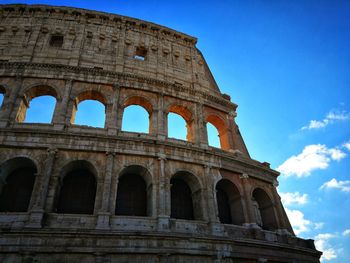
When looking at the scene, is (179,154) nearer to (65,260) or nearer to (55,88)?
(65,260)

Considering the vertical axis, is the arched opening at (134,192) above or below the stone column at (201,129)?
below

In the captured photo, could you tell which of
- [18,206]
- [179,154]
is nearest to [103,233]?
[18,206]

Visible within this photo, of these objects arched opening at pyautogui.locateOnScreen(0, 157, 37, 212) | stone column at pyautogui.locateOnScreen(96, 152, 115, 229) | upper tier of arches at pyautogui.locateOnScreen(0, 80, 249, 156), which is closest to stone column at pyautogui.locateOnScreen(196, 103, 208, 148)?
upper tier of arches at pyautogui.locateOnScreen(0, 80, 249, 156)

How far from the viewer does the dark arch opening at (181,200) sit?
1363 centimetres

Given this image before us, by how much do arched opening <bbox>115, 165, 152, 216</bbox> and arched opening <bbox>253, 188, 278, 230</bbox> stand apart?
633 centimetres

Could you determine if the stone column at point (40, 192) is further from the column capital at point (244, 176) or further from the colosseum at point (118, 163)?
the column capital at point (244, 176)

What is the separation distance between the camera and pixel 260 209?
53.0 feet

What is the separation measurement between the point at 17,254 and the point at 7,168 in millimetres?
4125

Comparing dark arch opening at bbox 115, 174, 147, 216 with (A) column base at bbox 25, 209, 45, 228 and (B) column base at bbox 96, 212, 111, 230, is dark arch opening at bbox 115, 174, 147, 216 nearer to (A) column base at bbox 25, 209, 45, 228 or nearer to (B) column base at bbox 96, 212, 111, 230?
(B) column base at bbox 96, 212, 111, 230

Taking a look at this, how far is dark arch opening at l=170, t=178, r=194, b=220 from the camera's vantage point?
536 inches

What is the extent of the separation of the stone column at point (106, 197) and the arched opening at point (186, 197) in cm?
339

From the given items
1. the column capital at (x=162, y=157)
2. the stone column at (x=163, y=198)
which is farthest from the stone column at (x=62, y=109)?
the stone column at (x=163, y=198)

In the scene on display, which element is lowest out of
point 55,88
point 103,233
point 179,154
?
point 103,233

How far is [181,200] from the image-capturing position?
14.1 m
